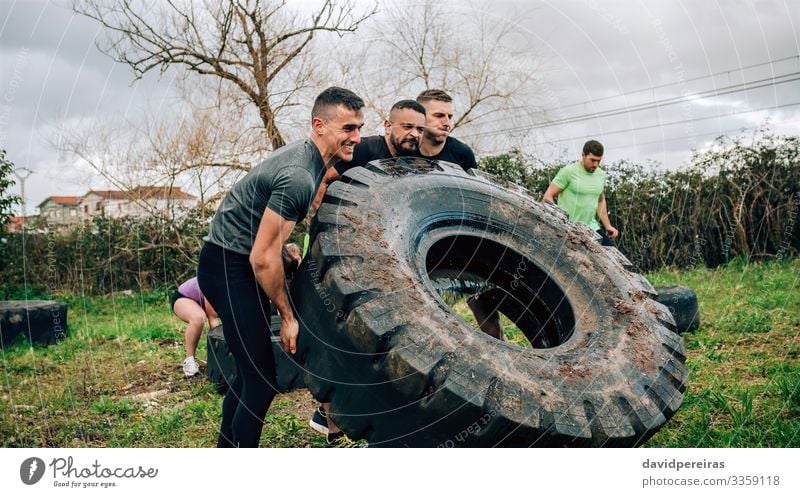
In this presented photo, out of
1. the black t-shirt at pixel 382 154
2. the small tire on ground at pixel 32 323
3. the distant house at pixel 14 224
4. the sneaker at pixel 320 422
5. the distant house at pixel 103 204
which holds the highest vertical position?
the black t-shirt at pixel 382 154

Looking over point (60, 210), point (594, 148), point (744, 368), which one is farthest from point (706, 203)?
point (60, 210)

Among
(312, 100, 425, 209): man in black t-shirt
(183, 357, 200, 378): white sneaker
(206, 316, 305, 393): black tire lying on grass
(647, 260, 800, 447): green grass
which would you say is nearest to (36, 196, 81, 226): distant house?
(183, 357, 200, 378): white sneaker

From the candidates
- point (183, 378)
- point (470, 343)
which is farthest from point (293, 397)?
point (470, 343)

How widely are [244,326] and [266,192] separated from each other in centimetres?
64

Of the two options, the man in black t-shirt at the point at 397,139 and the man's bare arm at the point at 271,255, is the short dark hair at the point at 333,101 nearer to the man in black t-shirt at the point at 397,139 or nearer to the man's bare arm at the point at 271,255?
the man's bare arm at the point at 271,255

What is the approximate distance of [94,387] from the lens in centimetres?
516

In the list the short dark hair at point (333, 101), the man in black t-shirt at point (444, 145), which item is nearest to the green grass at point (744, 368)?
the man in black t-shirt at point (444, 145)

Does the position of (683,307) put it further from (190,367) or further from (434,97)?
(190,367)

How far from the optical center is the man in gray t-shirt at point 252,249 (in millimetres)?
2895

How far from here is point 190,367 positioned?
5508 mm

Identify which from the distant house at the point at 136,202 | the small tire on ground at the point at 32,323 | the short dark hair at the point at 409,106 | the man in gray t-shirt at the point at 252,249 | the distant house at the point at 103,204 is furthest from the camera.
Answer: the distant house at the point at 103,204

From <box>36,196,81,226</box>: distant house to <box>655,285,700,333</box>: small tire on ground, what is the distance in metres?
8.01

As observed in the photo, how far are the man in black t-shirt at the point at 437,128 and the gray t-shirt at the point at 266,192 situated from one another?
1.41 meters

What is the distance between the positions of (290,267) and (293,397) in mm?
1795
